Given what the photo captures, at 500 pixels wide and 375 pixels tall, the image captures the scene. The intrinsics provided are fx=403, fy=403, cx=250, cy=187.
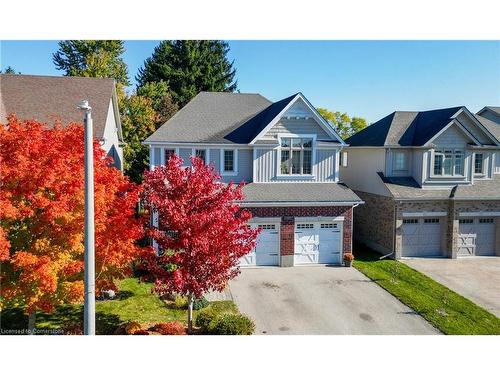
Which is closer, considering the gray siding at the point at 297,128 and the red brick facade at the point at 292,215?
the red brick facade at the point at 292,215

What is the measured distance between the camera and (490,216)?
21.1 m

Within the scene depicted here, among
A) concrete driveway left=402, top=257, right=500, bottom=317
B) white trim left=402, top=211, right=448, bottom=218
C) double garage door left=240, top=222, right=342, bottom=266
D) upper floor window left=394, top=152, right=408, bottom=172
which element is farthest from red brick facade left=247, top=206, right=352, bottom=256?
upper floor window left=394, top=152, right=408, bottom=172

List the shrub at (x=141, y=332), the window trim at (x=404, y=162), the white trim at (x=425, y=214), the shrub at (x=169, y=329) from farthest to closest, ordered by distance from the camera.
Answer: the window trim at (x=404, y=162)
the white trim at (x=425, y=214)
the shrub at (x=169, y=329)
the shrub at (x=141, y=332)

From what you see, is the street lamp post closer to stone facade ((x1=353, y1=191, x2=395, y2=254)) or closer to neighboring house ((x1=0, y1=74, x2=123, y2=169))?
neighboring house ((x1=0, y1=74, x2=123, y2=169))

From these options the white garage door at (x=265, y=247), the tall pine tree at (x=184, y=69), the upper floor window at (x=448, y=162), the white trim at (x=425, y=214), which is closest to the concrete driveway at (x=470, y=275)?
the white trim at (x=425, y=214)

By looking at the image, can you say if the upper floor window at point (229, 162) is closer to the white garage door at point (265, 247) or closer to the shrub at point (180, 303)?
the white garage door at point (265, 247)

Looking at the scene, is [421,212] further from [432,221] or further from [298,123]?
[298,123]

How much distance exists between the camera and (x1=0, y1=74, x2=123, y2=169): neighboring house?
20.5m

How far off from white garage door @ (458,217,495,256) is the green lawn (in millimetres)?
15329

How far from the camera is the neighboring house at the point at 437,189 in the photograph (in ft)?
67.1

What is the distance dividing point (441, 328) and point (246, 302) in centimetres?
643

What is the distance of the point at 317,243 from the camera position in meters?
19.0

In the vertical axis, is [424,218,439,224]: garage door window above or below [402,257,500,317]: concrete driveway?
above

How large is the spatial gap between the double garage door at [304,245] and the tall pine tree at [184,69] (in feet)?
92.1
